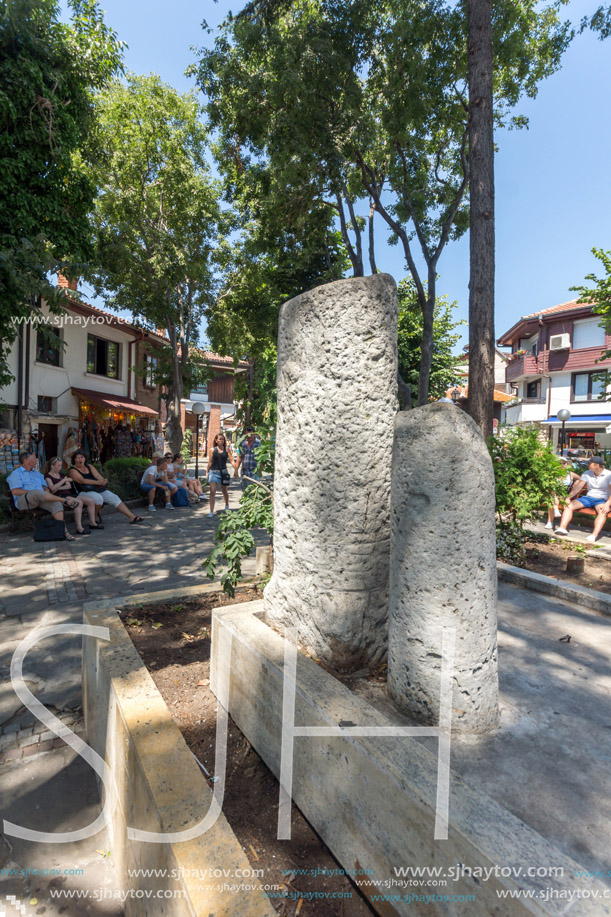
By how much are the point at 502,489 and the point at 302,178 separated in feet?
25.1

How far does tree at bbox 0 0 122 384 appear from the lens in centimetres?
826

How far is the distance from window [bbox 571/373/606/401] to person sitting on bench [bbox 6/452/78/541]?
2635cm

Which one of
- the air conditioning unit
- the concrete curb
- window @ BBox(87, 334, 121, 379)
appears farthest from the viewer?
the air conditioning unit

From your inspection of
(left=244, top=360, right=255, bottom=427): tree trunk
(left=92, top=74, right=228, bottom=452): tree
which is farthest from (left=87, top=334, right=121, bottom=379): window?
(left=244, top=360, right=255, bottom=427): tree trunk

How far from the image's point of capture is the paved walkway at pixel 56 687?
2.14 meters

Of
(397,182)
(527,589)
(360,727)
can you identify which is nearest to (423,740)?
(360,727)

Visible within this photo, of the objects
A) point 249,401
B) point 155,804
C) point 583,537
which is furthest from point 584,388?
point 155,804

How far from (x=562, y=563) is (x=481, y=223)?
452 cm

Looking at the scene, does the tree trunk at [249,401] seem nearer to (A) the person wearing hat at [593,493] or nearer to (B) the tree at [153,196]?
(B) the tree at [153,196]

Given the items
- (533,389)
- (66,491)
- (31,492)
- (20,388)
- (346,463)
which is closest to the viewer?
(346,463)

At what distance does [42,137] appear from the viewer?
29.6ft

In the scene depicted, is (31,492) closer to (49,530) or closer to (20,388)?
(49,530)

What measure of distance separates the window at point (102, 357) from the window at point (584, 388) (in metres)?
23.7

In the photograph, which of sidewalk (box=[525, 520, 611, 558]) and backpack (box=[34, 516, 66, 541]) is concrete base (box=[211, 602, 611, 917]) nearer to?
sidewalk (box=[525, 520, 611, 558])
